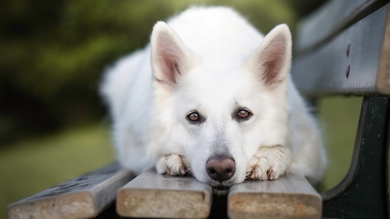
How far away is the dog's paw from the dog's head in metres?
0.05

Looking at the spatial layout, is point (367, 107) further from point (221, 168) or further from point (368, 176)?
point (221, 168)

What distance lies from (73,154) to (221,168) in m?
6.77

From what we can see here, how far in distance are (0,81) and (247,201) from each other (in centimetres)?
850

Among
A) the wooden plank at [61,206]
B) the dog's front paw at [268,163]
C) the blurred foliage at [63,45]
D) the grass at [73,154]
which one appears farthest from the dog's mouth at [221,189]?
the blurred foliage at [63,45]

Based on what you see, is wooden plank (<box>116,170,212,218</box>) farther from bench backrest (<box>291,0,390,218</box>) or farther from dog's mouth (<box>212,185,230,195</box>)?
bench backrest (<box>291,0,390,218</box>)

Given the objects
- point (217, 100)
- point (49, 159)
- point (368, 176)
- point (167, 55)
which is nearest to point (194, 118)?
point (217, 100)

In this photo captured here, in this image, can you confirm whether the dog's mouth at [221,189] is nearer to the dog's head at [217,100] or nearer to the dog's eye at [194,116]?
the dog's head at [217,100]

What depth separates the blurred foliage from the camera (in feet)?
29.2

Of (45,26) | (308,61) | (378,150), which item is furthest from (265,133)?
(45,26)

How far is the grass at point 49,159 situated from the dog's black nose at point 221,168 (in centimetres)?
434

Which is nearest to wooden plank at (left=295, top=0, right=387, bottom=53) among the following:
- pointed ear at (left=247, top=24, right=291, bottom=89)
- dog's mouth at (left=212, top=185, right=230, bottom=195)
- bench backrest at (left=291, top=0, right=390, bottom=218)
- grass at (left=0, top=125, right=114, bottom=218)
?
bench backrest at (left=291, top=0, right=390, bottom=218)

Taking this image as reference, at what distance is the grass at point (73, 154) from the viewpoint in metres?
6.02

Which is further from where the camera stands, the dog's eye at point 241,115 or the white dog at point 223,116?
the dog's eye at point 241,115

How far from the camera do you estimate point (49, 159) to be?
8.16 metres
